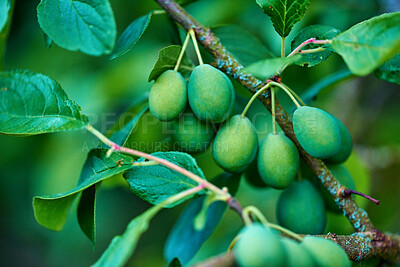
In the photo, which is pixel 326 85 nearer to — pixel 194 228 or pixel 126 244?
pixel 194 228

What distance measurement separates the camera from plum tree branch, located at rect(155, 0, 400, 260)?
2.98ft

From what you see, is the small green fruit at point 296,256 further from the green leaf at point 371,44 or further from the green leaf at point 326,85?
the green leaf at point 326,85

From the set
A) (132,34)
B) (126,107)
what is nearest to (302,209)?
(132,34)

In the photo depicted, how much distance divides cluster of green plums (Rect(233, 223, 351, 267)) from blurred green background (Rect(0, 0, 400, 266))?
33.2 inches

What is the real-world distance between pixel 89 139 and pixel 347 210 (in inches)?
54.3

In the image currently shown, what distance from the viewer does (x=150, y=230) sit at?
2484mm

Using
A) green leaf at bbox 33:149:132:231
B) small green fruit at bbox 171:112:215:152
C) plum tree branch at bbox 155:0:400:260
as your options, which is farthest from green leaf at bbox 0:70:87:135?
plum tree branch at bbox 155:0:400:260

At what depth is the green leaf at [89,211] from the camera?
35.0 inches

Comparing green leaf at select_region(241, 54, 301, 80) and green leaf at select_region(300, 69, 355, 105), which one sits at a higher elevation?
green leaf at select_region(241, 54, 301, 80)

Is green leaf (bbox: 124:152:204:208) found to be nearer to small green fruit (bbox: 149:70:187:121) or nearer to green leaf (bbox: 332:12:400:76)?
small green fruit (bbox: 149:70:187:121)

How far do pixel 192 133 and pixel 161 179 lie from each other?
0.16 metres

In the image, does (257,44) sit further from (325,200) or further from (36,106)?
(36,106)

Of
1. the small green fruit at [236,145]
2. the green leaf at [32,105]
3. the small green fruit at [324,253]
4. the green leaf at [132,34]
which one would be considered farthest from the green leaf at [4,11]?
the small green fruit at [324,253]

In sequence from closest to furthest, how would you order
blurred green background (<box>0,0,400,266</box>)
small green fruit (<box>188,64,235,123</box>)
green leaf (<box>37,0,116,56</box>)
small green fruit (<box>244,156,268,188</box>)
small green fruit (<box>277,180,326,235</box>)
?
green leaf (<box>37,0,116,56</box>), small green fruit (<box>188,64,235,123</box>), small green fruit (<box>277,180,326,235</box>), small green fruit (<box>244,156,268,188</box>), blurred green background (<box>0,0,400,266</box>)
